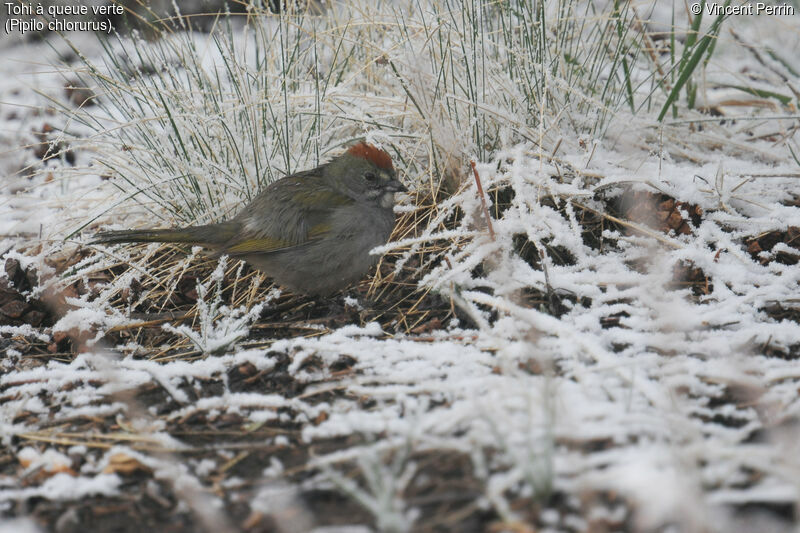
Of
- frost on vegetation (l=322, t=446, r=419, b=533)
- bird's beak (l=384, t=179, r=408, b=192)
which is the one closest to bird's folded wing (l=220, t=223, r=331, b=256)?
bird's beak (l=384, t=179, r=408, b=192)

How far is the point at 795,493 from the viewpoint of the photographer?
1631 mm

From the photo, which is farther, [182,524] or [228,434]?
[228,434]

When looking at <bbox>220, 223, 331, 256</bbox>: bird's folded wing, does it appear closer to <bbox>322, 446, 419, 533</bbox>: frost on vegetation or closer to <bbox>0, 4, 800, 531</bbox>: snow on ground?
<bbox>0, 4, 800, 531</bbox>: snow on ground

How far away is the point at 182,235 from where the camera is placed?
344 cm

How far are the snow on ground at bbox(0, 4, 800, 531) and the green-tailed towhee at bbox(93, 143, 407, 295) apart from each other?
1.22 ft

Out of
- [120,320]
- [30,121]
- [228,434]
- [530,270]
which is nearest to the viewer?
[228,434]

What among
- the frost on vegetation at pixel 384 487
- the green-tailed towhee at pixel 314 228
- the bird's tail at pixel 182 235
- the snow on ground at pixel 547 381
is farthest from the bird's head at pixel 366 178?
the frost on vegetation at pixel 384 487

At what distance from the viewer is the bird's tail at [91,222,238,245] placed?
335 cm

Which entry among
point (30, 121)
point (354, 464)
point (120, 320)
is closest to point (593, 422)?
point (354, 464)

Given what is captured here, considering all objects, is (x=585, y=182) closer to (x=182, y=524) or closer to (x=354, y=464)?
(x=354, y=464)

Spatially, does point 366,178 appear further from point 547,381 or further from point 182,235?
point 547,381

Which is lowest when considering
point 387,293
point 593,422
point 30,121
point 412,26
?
point 387,293

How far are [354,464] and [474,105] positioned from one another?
79.3 inches

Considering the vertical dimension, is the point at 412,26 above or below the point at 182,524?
above
